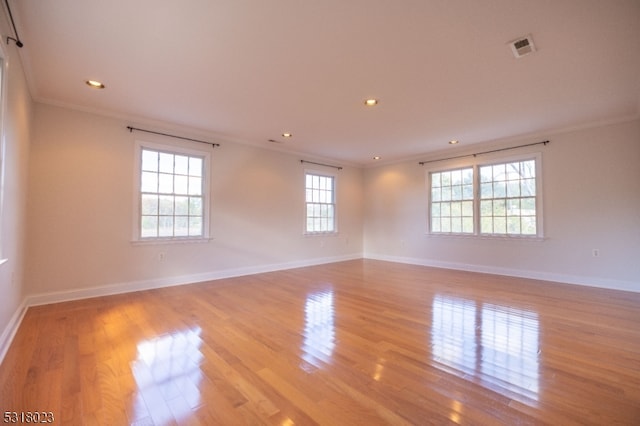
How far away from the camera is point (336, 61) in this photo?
8.93 ft

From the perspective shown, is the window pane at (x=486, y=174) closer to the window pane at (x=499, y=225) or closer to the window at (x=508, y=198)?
the window at (x=508, y=198)

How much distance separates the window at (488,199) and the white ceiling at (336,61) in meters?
1.08

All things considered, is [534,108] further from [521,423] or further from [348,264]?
[348,264]

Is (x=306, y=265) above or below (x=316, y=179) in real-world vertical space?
below

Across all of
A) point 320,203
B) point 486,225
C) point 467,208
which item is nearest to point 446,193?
point 467,208

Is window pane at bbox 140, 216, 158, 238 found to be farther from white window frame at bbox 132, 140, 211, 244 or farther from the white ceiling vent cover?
the white ceiling vent cover

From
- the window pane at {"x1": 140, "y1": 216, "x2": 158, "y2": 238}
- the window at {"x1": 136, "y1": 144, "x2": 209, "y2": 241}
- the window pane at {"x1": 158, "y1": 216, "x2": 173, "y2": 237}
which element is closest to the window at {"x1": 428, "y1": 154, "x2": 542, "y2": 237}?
the window at {"x1": 136, "y1": 144, "x2": 209, "y2": 241}

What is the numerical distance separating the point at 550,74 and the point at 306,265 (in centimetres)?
512

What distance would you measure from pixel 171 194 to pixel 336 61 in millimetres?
3385

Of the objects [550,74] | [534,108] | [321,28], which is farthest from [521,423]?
[534,108]

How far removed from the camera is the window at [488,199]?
16.9ft

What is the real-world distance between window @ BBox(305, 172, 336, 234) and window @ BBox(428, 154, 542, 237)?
2.34 m

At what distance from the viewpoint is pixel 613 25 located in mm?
2207

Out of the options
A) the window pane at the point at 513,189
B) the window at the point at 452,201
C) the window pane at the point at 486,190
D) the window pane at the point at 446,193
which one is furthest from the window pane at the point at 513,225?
the window pane at the point at 446,193
